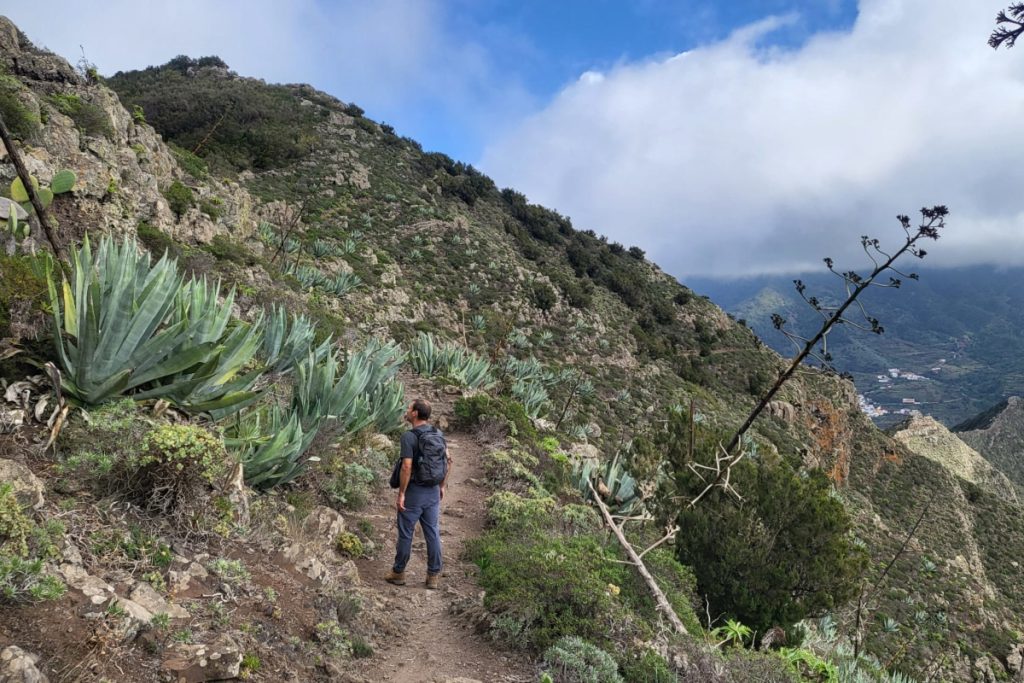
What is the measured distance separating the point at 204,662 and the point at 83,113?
15.6 m

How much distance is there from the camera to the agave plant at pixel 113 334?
3420 mm

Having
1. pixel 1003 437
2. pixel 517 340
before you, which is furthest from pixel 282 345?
pixel 1003 437

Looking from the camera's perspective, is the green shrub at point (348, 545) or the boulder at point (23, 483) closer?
the boulder at point (23, 483)

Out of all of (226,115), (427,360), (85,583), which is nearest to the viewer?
(85,583)

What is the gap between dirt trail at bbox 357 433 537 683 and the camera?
11.2ft

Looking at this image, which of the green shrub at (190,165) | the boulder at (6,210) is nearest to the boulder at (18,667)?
the boulder at (6,210)

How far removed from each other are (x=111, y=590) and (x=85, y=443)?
1071 mm

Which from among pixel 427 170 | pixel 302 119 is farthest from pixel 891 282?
pixel 302 119

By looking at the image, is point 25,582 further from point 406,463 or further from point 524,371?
point 524,371

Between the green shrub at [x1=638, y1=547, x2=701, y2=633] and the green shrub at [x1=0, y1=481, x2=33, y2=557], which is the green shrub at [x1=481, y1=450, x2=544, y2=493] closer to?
the green shrub at [x1=638, y1=547, x2=701, y2=633]

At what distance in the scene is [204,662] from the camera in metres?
2.42

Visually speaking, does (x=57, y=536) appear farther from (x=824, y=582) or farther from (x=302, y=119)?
(x=302, y=119)

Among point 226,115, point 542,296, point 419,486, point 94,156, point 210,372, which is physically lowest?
point 419,486

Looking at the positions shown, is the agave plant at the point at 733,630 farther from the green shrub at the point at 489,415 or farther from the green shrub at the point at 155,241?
the green shrub at the point at 155,241
